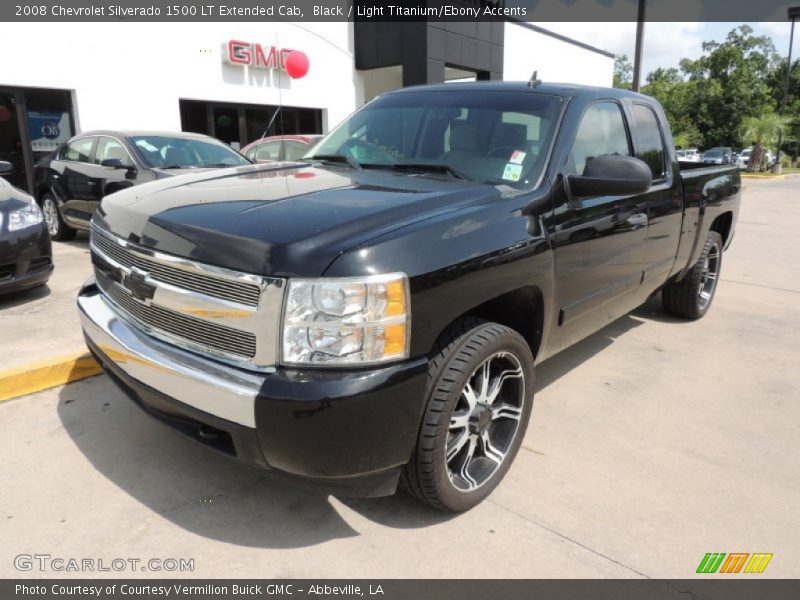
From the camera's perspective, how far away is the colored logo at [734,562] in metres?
2.43

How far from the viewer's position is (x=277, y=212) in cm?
241

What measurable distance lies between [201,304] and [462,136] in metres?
1.73

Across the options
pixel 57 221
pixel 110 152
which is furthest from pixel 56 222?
pixel 110 152

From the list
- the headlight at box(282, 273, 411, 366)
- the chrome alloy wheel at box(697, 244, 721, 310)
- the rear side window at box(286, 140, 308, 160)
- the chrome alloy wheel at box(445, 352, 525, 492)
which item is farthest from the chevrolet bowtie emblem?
the rear side window at box(286, 140, 308, 160)

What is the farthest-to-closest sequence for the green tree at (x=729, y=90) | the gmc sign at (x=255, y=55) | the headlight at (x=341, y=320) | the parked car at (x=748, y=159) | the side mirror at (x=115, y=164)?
the green tree at (x=729, y=90) → the parked car at (x=748, y=159) → the gmc sign at (x=255, y=55) → the side mirror at (x=115, y=164) → the headlight at (x=341, y=320)

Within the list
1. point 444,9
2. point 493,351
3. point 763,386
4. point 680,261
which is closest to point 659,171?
point 680,261

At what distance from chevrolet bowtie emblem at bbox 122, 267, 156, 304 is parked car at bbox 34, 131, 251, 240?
490cm

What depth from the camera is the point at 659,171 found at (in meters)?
4.28

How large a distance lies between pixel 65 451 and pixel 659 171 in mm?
4008

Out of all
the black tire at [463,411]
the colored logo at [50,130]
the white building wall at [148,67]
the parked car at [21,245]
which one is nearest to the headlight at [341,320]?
the black tire at [463,411]

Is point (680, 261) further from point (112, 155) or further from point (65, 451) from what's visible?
point (112, 155)

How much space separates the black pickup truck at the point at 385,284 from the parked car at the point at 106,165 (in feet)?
14.6

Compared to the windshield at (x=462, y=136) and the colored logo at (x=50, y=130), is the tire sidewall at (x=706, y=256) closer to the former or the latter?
the windshield at (x=462, y=136)

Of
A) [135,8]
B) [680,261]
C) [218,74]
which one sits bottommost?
[680,261]
